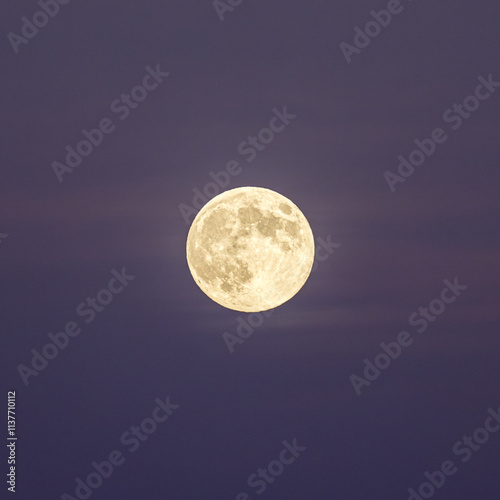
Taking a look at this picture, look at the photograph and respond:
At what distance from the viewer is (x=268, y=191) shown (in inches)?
968

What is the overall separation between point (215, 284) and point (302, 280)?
2.08 m

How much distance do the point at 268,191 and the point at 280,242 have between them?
162cm

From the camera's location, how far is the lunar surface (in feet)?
76.7

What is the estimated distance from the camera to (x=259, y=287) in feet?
77.3

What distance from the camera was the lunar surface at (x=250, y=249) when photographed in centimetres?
2338

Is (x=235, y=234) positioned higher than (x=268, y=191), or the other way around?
(x=268, y=191)

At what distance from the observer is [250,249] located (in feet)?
76.3

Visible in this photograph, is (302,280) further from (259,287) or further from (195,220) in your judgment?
(195,220)

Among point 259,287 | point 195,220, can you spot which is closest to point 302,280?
point 259,287

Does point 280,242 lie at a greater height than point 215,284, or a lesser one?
greater

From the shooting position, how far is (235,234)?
2338 centimetres

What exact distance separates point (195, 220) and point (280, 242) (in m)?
2.43

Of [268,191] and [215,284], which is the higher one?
[268,191]

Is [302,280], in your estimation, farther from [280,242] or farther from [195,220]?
[195,220]
